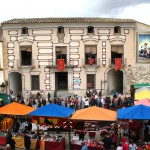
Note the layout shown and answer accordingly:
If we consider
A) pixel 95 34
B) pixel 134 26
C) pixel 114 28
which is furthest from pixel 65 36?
pixel 134 26

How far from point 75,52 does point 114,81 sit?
21.2ft

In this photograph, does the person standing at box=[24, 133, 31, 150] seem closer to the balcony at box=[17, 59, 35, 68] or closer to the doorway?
the balcony at box=[17, 59, 35, 68]

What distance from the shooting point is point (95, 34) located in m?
35.4

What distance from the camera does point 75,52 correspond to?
35.7 meters

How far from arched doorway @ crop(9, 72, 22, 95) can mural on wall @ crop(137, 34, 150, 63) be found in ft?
47.5

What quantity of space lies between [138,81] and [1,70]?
51.7ft

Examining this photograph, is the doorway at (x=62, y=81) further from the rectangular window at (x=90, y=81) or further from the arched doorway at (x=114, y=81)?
the arched doorway at (x=114, y=81)

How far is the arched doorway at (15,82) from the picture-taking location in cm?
3666

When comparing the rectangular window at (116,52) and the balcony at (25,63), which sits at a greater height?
the rectangular window at (116,52)

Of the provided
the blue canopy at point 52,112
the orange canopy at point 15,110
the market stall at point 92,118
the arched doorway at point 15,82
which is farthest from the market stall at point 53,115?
the arched doorway at point 15,82

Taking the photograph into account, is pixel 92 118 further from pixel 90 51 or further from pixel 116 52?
pixel 116 52

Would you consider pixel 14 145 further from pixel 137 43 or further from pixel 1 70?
pixel 137 43

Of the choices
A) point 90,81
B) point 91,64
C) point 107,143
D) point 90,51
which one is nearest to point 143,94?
point 107,143

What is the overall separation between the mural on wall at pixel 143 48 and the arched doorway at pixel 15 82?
47.5ft
